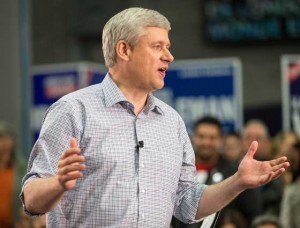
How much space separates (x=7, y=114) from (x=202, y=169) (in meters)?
3.92

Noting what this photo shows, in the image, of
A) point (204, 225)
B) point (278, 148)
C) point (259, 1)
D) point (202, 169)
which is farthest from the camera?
point (259, 1)

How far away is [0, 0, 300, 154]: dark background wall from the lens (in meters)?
18.0

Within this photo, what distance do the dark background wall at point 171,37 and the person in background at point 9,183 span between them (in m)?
8.44

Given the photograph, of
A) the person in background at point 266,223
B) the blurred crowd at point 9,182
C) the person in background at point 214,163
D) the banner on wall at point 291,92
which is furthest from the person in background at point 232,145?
the person in background at point 266,223

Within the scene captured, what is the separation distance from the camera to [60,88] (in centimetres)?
1130

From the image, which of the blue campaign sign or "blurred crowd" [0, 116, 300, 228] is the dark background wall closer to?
the blue campaign sign

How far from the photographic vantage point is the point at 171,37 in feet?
60.5

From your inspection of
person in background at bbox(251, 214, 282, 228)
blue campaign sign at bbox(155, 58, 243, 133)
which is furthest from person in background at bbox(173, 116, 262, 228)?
blue campaign sign at bbox(155, 58, 243, 133)

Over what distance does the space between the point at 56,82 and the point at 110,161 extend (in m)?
6.76

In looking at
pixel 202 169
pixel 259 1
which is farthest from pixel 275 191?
pixel 259 1

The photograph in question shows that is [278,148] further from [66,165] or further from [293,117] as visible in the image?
[66,165]

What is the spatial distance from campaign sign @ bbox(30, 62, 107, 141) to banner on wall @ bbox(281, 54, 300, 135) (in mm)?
1796

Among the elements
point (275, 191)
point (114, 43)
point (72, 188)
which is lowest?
point (275, 191)

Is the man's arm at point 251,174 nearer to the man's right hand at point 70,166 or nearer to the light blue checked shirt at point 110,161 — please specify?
the light blue checked shirt at point 110,161
